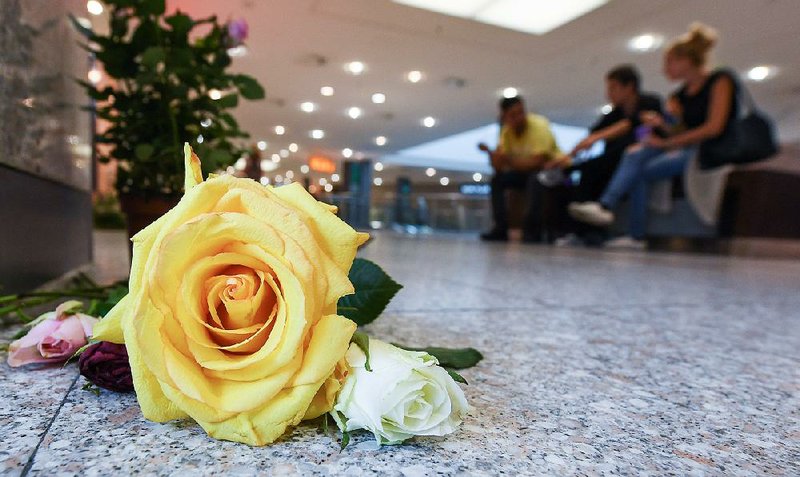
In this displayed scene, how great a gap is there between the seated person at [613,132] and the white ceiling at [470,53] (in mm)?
1460

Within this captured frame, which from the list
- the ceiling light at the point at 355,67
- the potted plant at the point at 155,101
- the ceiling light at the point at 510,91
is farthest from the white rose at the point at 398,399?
the ceiling light at the point at 510,91

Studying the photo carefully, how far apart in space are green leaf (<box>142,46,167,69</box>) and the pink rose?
1.61 ft

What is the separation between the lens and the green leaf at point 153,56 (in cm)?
77

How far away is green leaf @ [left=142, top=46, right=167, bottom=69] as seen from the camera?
77 centimetres

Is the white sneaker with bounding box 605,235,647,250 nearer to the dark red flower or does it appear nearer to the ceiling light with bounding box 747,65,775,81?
the dark red flower

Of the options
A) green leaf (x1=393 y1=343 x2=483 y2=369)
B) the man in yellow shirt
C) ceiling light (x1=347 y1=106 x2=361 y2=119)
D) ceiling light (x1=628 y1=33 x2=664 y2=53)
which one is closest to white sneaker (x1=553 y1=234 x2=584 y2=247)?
the man in yellow shirt

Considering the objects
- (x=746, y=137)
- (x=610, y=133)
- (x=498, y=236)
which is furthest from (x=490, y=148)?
(x=746, y=137)

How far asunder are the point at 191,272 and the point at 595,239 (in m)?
4.16

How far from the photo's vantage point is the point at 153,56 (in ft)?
2.53

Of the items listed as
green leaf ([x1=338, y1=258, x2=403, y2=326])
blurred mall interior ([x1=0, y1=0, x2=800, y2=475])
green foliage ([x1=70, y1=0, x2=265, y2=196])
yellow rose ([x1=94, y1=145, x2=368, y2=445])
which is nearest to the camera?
yellow rose ([x1=94, y1=145, x2=368, y2=445])

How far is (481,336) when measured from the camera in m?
A: 0.64

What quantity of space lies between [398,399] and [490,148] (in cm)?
500

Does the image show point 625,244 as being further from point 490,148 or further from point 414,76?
point 414,76

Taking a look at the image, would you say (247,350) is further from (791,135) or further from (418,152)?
(418,152)
